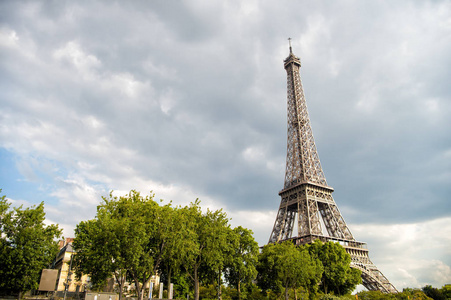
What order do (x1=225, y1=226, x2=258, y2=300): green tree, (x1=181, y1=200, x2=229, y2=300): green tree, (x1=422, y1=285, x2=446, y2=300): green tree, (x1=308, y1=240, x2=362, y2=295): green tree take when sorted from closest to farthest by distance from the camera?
(x1=181, y1=200, x2=229, y2=300): green tree, (x1=225, y1=226, x2=258, y2=300): green tree, (x1=308, y1=240, x2=362, y2=295): green tree, (x1=422, y1=285, x2=446, y2=300): green tree

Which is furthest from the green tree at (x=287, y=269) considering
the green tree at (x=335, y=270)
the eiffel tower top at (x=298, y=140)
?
the eiffel tower top at (x=298, y=140)

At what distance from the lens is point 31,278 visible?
32906 mm

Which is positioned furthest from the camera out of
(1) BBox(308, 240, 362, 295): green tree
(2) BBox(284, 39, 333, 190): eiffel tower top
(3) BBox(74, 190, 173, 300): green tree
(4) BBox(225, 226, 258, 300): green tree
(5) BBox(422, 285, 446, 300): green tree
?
(2) BBox(284, 39, 333, 190): eiffel tower top

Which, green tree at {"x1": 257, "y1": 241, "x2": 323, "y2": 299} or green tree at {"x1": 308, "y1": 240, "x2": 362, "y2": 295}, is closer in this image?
green tree at {"x1": 257, "y1": 241, "x2": 323, "y2": 299}

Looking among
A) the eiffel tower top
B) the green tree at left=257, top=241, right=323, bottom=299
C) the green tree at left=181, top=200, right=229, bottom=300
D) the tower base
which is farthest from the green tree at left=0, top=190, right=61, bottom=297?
the eiffel tower top

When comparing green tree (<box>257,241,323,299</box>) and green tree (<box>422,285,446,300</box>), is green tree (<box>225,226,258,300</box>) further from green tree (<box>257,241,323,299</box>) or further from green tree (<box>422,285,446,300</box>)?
green tree (<box>422,285,446,300</box>)

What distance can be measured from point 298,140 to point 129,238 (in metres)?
65.5

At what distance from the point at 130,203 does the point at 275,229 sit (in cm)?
4886

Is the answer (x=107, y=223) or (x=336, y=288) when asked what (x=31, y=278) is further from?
(x=336, y=288)

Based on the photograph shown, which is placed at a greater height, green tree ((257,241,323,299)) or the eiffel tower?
the eiffel tower

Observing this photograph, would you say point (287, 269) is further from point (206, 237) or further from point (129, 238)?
point (129, 238)

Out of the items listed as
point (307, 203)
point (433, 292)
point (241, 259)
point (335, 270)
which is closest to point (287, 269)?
point (241, 259)

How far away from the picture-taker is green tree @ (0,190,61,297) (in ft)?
105

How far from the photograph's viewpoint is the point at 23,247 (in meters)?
32.6
